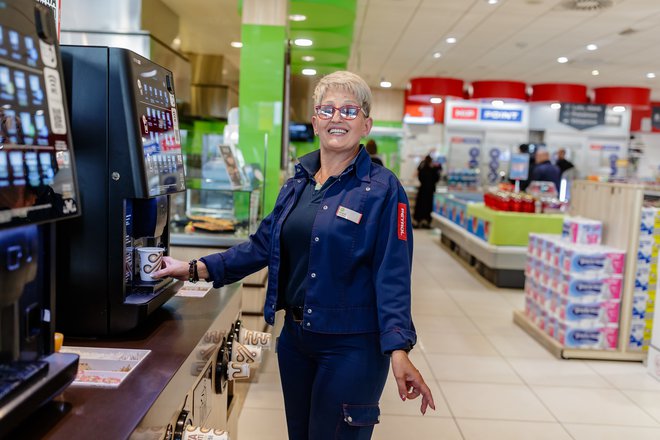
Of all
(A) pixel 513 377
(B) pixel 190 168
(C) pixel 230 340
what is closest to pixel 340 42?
(B) pixel 190 168

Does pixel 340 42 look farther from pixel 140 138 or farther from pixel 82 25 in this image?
pixel 140 138

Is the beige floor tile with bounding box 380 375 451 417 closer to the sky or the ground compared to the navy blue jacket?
closer to the ground

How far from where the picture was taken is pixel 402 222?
1.81 metres

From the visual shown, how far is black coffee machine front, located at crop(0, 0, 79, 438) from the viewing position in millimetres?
968

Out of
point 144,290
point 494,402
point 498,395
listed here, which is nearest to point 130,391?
point 144,290

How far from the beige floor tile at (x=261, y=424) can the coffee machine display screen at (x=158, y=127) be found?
1945 millimetres

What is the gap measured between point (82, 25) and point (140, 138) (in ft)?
11.2

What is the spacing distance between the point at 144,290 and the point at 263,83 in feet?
12.6

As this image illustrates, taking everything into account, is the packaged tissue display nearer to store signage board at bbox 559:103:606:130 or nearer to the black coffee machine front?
the black coffee machine front

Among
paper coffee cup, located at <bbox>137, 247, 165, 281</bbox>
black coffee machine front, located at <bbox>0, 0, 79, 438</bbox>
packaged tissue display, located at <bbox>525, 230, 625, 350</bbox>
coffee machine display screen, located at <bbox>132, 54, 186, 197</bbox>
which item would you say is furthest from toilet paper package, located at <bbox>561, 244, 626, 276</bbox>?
black coffee machine front, located at <bbox>0, 0, 79, 438</bbox>

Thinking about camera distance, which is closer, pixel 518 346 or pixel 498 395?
pixel 498 395

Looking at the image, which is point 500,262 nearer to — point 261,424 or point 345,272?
point 261,424

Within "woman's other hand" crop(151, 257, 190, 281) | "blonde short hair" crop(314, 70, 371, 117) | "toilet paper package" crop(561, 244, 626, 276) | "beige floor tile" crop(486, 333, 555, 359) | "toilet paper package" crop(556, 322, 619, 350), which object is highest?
"blonde short hair" crop(314, 70, 371, 117)

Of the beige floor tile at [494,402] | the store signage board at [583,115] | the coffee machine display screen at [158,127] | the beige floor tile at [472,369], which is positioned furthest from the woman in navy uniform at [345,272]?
the store signage board at [583,115]
